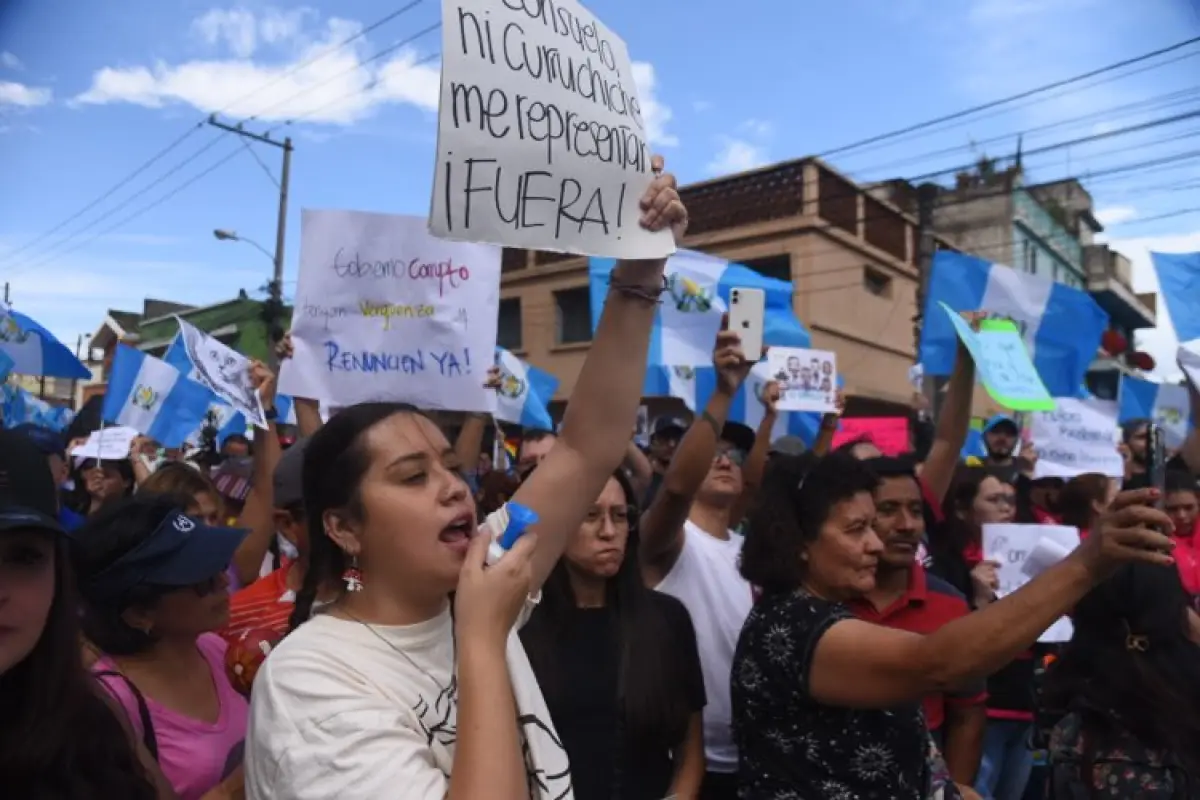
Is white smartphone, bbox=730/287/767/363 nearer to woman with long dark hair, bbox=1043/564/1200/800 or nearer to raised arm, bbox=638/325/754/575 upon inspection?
raised arm, bbox=638/325/754/575

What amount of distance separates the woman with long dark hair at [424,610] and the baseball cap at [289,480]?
1195 mm

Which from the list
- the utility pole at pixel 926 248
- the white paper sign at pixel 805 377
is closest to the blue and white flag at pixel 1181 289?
the white paper sign at pixel 805 377

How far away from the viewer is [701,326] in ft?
22.8

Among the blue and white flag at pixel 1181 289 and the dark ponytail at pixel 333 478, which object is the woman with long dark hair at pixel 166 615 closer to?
the dark ponytail at pixel 333 478

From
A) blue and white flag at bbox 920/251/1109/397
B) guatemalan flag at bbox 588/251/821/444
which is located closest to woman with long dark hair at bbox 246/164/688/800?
guatemalan flag at bbox 588/251/821/444

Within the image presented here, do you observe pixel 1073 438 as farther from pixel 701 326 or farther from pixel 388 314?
pixel 388 314

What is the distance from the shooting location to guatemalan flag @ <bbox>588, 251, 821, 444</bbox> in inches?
272

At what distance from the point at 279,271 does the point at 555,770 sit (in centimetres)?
2549

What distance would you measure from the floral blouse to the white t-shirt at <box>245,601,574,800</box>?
180cm

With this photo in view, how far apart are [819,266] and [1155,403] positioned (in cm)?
1041

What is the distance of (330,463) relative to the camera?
1785mm

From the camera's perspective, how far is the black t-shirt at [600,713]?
8.20 feet

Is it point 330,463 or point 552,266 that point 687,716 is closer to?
point 330,463

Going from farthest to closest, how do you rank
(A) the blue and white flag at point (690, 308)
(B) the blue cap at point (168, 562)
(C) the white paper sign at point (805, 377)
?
(A) the blue and white flag at point (690, 308), (C) the white paper sign at point (805, 377), (B) the blue cap at point (168, 562)
